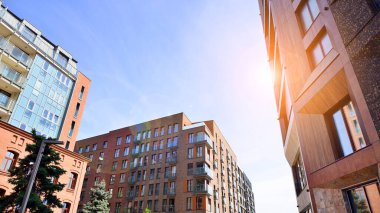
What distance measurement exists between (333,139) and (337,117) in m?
1.06

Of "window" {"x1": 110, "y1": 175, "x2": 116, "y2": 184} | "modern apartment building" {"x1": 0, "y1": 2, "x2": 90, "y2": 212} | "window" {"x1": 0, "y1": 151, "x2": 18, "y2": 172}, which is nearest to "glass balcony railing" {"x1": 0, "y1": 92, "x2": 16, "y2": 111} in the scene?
"modern apartment building" {"x1": 0, "y1": 2, "x2": 90, "y2": 212}

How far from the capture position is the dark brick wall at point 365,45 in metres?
7.64

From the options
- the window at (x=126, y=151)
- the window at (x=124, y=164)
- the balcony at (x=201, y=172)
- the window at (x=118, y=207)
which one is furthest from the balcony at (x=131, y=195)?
the balcony at (x=201, y=172)

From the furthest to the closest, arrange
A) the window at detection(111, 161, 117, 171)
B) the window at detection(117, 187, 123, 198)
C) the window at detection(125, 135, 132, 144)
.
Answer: the window at detection(125, 135, 132, 144) < the window at detection(111, 161, 117, 171) < the window at detection(117, 187, 123, 198)

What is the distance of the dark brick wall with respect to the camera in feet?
25.1

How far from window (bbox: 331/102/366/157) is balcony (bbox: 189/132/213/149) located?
92.2 feet

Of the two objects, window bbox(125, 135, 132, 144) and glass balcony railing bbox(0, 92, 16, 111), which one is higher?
window bbox(125, 135, 132, 144)

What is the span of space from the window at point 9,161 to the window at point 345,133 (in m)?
23.5

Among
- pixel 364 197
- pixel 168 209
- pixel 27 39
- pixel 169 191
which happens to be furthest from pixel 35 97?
pixel 364 197

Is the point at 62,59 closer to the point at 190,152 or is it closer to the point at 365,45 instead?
the point at 190,152

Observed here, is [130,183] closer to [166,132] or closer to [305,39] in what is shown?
[166,132]

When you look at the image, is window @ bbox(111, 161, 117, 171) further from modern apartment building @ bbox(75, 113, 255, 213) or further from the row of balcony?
the row of balcony

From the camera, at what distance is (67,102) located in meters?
27.2

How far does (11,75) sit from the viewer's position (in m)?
21.9
